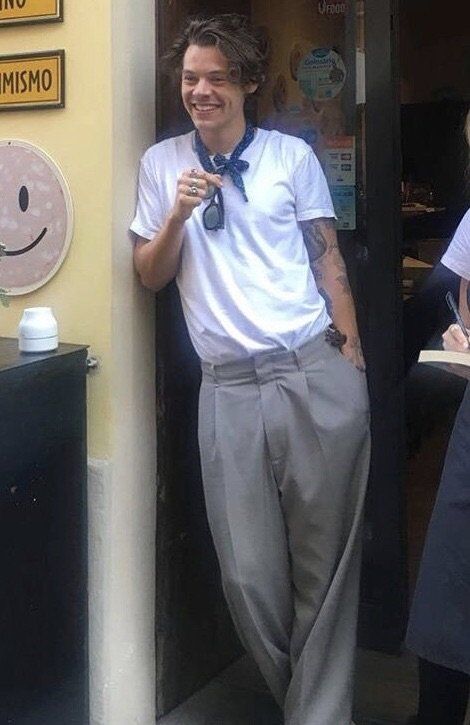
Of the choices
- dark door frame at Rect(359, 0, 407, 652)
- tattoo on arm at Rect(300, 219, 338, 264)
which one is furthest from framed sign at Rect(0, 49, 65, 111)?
dark door frame at Rect(359, 0, 407, 652)

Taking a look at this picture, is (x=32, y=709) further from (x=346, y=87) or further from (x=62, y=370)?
(x=346, y=87)

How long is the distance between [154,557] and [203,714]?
0.54 meters

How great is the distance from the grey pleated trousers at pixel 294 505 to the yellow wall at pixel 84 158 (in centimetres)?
30

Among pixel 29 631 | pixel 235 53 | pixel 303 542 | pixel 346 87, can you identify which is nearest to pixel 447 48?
pixel 346 87

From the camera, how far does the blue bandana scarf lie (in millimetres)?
2359

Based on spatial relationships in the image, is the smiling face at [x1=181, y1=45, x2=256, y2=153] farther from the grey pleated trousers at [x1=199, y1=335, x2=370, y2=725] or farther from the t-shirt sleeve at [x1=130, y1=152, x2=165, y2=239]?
the grey pleated trousers at [x1=199, y1=335, x2=370, y2=725]

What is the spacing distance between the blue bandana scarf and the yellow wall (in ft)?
0.79

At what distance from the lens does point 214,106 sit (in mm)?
2359

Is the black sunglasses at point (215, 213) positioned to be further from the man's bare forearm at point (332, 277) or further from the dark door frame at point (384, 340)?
the dark door frame at point (384, 340)

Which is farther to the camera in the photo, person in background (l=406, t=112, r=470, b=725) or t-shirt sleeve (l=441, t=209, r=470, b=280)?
t-shirt sleeve (l=441, t=209, r=470, b=280)

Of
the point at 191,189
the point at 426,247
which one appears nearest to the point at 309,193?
the point at 191,189

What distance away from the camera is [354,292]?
106 inches

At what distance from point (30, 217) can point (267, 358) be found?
2.53 feet

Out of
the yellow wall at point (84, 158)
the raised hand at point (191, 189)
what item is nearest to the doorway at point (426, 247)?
the raised hand at point (191, 189)
